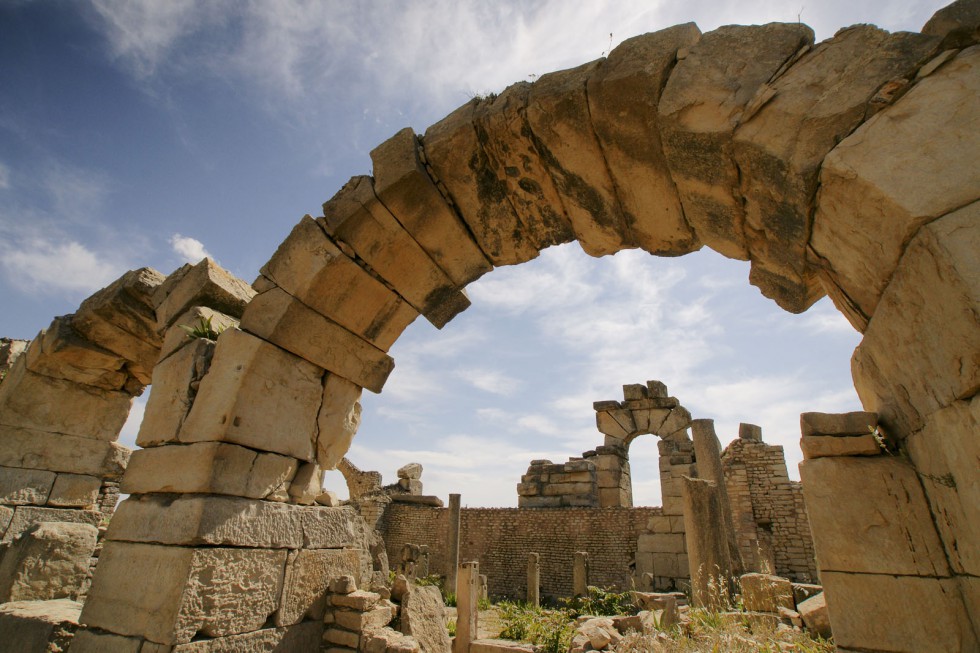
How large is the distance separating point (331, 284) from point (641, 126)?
7.80 feet

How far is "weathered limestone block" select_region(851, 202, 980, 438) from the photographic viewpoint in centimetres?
148

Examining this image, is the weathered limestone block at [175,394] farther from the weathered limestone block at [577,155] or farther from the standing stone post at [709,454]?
the standing stone post at [709,454]

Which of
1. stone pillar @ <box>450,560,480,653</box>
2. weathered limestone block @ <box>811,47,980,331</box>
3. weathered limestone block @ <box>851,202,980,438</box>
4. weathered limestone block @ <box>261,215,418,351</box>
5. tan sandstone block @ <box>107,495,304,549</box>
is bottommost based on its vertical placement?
stone pillar @ <box>450,560,480,653</box>

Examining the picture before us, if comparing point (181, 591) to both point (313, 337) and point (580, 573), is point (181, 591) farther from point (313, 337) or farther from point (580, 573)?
point (580, 573)

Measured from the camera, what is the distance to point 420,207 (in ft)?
11.6

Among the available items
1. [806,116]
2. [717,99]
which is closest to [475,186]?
[717,99]

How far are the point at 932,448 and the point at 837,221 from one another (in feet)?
3.02

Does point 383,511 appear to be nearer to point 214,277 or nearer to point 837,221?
point 214,277

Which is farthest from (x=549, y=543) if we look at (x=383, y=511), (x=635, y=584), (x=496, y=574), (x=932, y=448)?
(x=932, y=448)

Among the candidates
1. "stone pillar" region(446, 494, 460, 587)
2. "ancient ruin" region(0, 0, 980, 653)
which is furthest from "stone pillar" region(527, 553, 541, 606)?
"ancient ruin" region(0, 0, 980, 653)

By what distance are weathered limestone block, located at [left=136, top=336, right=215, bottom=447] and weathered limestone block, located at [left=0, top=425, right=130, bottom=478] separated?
9.45ft

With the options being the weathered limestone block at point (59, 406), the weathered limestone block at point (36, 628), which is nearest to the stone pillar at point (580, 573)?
the weathered limestone block at point (59, 406)

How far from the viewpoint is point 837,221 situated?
6.55ft

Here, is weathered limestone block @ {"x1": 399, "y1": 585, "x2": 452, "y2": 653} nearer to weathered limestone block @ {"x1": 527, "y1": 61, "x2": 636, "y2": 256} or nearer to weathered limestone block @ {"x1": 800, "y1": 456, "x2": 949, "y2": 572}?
weathered limestone block @ {"x1": 800, "y1": 456, "x2": 949, "y2": 572}
